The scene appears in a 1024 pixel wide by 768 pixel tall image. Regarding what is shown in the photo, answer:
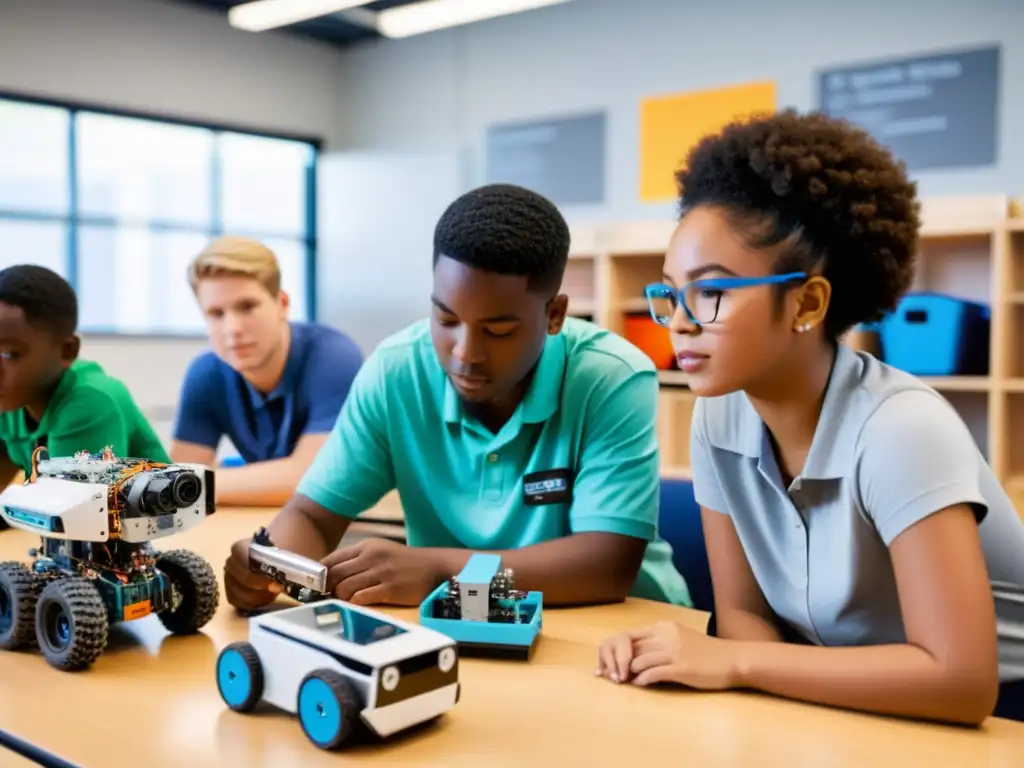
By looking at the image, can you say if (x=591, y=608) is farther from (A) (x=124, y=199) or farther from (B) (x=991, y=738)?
(A) (x=124, y=199)

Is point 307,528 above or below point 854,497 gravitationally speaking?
below

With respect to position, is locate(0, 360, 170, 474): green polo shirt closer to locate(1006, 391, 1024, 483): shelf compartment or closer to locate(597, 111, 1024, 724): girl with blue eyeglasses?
locate(597, 111, 1024, 724): girl with blue eyeglasses

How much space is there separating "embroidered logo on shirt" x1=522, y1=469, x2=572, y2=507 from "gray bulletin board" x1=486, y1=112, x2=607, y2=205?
4210 mm

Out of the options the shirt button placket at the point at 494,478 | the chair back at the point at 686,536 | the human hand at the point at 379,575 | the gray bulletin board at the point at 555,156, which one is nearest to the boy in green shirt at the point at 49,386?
the human hand at the point at 379,575

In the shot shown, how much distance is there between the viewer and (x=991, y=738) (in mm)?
871

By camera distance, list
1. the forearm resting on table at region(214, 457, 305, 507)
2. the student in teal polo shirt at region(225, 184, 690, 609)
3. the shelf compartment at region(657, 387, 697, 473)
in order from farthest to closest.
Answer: the shelf compartment at region(657, 387, 697, 473) < the forearm resting on table at region(214, 457, 305, 507) < the student in teal polo shirt at region(225, 184, 690, 609)

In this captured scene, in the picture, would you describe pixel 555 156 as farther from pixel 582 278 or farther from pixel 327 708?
pixel 327 708

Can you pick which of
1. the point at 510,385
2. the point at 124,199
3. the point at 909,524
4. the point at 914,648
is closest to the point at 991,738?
the point at 914,648

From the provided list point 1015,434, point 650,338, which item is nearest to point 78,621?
point 650,338

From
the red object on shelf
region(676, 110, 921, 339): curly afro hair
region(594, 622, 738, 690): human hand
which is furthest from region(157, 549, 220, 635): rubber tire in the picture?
the red object on shelf

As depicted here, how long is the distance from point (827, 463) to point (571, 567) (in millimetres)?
395

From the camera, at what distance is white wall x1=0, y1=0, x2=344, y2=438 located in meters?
5.43

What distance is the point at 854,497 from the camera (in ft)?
3.35

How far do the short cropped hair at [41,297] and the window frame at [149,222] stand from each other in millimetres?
3720
